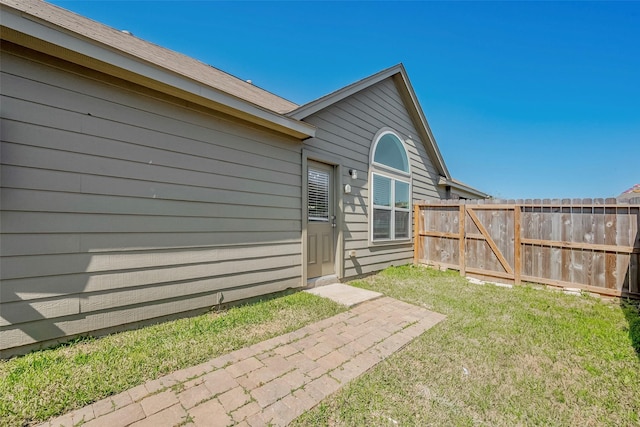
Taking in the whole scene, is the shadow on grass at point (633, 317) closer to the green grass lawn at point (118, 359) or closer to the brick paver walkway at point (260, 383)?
the brick paver walkway at point (260, 383)

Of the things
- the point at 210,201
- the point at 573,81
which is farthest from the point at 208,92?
the point at 573,81

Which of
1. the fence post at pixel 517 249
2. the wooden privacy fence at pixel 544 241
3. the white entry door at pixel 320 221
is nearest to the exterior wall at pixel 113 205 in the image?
the white entry door at pixel 320 221

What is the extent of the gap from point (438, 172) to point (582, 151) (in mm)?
20177

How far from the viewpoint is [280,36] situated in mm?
7086

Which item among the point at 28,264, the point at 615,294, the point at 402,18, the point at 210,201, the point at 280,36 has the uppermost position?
the point at 402,18

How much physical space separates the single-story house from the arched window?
1.24 m

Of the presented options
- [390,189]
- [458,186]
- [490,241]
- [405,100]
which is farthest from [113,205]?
[458,186]

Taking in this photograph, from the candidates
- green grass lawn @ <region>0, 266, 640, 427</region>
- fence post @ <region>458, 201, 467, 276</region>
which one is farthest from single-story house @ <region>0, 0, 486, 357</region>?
fence post @ <region>458, 201, 467, 276</region>

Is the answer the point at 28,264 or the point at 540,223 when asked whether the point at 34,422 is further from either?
the point at 540,223

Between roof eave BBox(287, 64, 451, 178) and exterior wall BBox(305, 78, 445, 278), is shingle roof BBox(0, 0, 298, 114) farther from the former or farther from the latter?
exterior wall BBox(305, 78, 445, 278)

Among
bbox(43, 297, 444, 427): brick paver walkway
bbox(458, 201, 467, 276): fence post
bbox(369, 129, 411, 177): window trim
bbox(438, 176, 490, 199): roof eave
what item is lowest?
bbox(43, 297, 444, 427): brick paver walkway

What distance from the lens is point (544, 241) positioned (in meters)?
4.96

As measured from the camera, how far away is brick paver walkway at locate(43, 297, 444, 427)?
159 centimetres

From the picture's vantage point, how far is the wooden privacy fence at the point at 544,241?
169 inches
